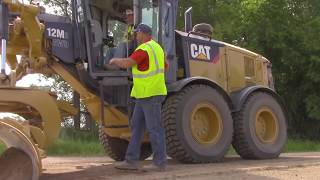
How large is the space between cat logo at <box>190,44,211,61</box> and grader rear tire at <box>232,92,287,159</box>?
1028 millimetres

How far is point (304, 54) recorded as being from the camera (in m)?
27.0

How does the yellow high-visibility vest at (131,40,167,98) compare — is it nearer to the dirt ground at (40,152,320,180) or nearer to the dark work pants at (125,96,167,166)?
the dark work pants at (125,96,167,166)

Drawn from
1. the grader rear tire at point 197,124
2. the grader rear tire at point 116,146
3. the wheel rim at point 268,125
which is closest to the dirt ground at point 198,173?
the grader rear tire at point 197,124

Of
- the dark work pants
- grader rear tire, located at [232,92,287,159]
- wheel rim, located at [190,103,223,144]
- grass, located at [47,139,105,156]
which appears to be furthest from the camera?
grass, located at [47,139,105,156]

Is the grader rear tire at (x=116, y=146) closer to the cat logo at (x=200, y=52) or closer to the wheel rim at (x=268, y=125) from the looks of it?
the cat logo at (x=200, y=52)

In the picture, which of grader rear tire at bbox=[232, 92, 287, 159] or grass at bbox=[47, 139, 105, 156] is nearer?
grader rear tire at bbox=[232, 92, 287, 159]

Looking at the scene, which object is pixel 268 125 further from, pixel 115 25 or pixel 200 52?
pixel 115 25

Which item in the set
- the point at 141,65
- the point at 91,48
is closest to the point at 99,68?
the point at 91,48

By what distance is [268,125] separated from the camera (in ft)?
35.0

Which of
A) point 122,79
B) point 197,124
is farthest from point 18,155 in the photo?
point 197,124

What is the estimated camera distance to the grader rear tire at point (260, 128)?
32.1 feet

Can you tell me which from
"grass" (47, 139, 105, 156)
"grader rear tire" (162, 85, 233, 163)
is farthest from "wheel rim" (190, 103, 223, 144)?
"grass" (47, 139, 105, 156)

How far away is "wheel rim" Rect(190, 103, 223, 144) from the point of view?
29.8 ft

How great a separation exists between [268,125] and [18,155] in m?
5.70
